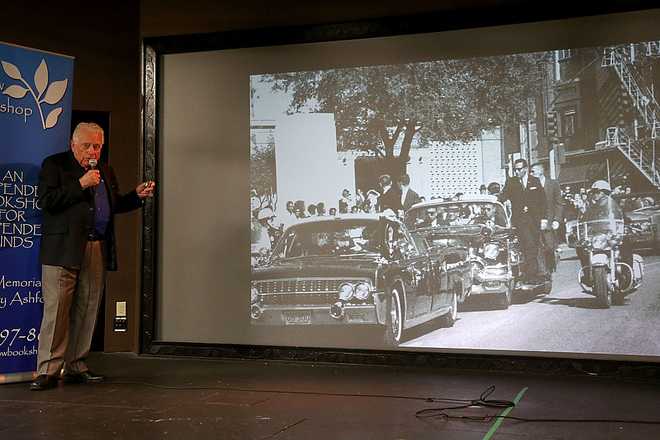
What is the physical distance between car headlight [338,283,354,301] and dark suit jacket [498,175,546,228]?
1281 mm

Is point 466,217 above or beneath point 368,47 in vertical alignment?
beneath

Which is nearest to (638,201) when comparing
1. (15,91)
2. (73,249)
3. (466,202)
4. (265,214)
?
(466,202)

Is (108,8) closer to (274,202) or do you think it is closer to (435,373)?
(274,202)

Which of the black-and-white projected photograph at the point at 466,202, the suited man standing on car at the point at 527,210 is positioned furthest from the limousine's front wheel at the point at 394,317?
the suited man standing on car at the point at 527,210

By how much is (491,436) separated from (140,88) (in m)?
4.25

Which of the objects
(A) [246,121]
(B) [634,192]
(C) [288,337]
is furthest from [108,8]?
(B) [634,192]

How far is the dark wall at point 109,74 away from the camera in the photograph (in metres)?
6.02

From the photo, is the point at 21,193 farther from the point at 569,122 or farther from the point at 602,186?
the point at 602,186

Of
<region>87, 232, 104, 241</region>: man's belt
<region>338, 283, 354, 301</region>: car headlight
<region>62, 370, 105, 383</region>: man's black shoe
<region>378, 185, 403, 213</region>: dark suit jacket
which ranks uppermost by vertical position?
<region>378, 185, 403, 213</region>: dark suit jacket

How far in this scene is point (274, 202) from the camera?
223 inches

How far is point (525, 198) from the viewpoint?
16.5 ft

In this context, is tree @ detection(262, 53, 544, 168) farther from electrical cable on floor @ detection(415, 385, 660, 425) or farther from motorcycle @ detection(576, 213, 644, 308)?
electrical cable on floor @ detection(415, 385, 660, 425)

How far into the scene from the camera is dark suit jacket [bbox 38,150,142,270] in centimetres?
421

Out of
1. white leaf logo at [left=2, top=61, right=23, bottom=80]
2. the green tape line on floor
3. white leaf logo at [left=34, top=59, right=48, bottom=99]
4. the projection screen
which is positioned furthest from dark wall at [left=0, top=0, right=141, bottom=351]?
the green tape line on floor
